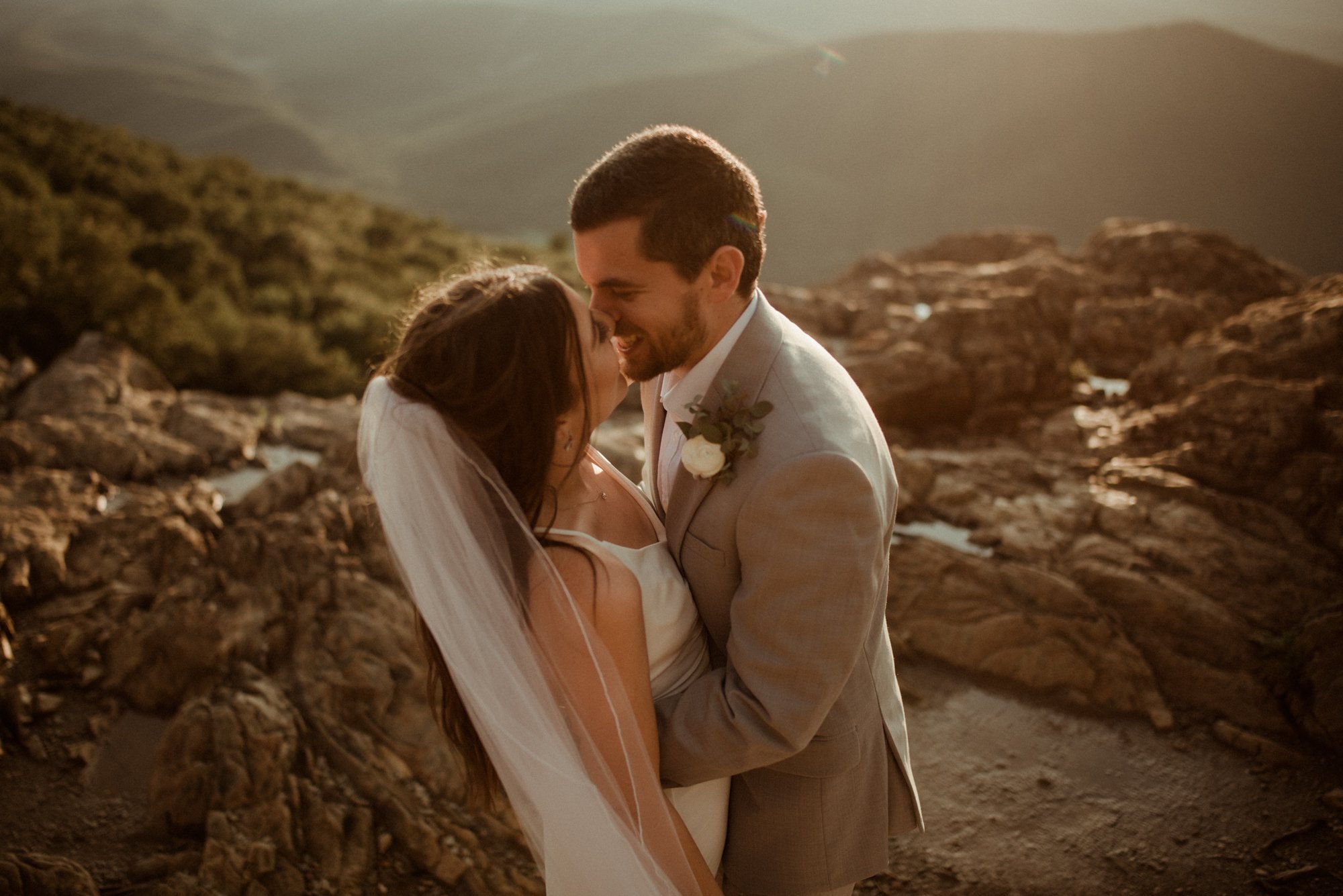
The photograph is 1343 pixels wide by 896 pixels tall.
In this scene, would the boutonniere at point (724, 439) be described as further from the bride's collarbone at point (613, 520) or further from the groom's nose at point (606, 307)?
the groom's nose at point (606, 307)

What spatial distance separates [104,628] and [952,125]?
155ft

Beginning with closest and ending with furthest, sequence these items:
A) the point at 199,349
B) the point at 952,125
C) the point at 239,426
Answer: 1. the point at 239,426
2. the point at 199,349
3. the point at 952,125

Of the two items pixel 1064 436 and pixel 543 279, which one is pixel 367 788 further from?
pixel 1064 436

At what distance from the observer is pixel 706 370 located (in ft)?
7.51

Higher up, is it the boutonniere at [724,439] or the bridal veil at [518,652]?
the boutonniere at [724,439]

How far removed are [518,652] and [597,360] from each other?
764 millimetres

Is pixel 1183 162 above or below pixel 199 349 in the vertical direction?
above

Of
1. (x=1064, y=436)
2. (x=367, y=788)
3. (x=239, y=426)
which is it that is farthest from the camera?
(x=239, y=426)

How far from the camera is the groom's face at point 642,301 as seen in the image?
2.30 metres

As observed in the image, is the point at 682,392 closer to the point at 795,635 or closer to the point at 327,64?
the point at 795,635

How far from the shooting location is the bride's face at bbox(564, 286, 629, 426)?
6.79 ft

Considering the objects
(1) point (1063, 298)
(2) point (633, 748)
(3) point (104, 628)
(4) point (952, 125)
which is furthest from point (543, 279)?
(4) point (952, 125)

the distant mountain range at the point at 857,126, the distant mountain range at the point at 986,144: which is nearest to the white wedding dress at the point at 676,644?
the distant mountain range at the point at 857,126

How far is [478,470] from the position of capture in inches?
78.1
